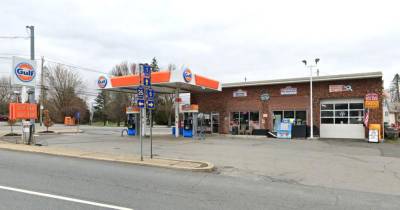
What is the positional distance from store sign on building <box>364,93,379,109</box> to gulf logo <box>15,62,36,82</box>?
74.4 ft

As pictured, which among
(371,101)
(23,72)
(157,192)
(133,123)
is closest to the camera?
(157,192)

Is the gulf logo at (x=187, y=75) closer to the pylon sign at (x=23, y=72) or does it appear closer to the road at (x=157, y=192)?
the pylon sign at (x=23, y=72)

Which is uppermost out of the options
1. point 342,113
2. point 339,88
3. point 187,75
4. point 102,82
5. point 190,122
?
point 187,75

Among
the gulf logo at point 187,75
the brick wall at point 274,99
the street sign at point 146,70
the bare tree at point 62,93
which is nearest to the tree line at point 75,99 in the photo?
the bare tree at point 62,93

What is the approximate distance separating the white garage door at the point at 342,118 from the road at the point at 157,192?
17439 mm

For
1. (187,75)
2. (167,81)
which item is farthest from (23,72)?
(187,75)

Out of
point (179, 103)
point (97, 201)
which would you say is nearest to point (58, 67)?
point (179, 103)

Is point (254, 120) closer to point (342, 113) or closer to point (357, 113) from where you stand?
point (342, 113)

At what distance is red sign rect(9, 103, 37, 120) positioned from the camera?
17086 mm

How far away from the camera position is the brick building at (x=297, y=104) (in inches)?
914

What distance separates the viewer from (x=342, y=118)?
2394 centimetres

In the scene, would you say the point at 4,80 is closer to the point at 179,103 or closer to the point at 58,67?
the point at 58,67

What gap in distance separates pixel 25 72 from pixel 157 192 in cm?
1486

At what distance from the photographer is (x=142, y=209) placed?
5.43 m
